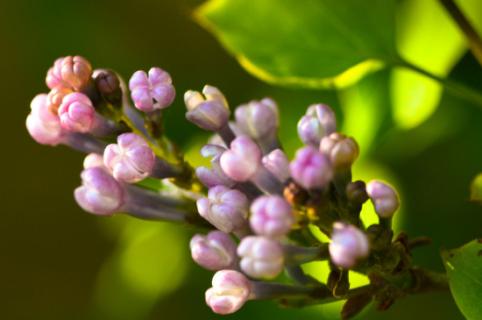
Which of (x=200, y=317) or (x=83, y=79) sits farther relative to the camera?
(x=200, y=317)

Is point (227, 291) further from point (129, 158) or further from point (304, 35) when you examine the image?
point (304, 35)

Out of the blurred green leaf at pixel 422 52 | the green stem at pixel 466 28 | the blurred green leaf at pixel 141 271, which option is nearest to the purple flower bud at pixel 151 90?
the green stem at pixel 466 28

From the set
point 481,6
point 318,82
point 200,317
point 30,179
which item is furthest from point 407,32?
point 30,179

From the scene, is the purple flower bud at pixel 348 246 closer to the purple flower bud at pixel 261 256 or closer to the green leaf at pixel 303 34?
the purple flower bud at pixel 261 256

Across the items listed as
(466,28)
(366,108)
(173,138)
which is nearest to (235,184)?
(466,28)

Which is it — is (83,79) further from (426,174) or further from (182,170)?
(426,174)

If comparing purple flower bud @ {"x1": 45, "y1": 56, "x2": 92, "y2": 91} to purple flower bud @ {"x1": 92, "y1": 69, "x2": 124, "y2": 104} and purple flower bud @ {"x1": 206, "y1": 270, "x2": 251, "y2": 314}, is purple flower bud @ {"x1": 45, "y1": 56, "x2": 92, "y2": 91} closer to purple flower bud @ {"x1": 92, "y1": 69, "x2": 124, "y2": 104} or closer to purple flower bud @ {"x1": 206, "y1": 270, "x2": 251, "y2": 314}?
purple flower bud @ {"x1": 92, "y1": 69, "x2": 124, "y2": 104}

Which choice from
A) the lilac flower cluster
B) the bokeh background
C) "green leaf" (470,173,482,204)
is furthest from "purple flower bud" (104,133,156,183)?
the bokeh background
